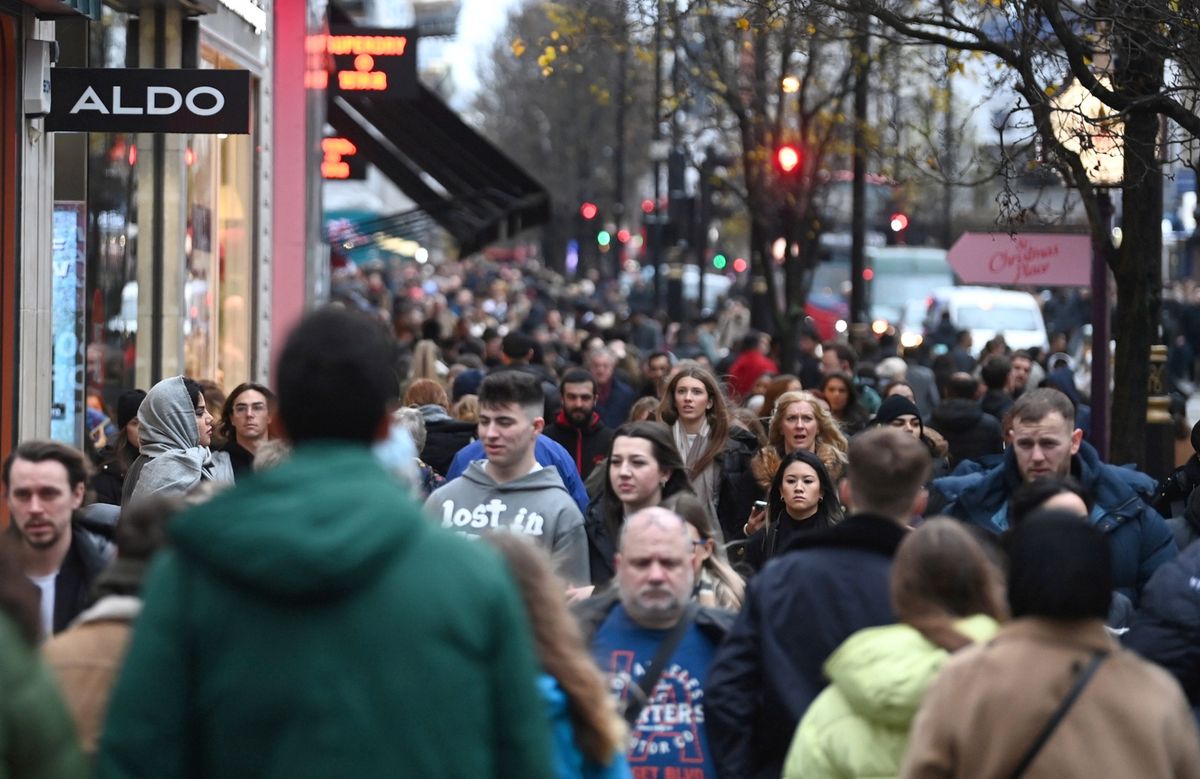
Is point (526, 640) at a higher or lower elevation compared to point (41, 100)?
lower

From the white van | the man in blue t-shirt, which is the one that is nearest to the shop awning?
the man in blue t-shirt

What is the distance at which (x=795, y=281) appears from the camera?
27.4 metres

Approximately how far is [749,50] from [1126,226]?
14.6 meters

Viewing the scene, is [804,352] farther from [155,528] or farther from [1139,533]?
[155,528]

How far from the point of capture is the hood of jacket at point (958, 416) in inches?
507

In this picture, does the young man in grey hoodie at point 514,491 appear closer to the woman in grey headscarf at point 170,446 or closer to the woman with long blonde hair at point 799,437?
the woman in grey headscarf at point 170,446

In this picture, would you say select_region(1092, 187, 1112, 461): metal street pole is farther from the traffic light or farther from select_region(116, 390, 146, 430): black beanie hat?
the traffic light

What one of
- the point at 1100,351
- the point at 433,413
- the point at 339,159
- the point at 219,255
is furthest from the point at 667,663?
the point at 339,159

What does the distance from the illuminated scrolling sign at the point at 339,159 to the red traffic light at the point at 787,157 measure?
6.21m

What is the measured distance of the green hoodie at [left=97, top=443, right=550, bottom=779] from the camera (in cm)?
334

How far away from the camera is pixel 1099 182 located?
502 inches

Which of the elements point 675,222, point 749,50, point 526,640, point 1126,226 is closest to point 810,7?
point 1126,226

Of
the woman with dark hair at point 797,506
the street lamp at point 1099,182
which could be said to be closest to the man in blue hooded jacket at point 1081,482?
the woman with dark hair at point 797,506

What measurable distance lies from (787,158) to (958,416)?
45.5ft
